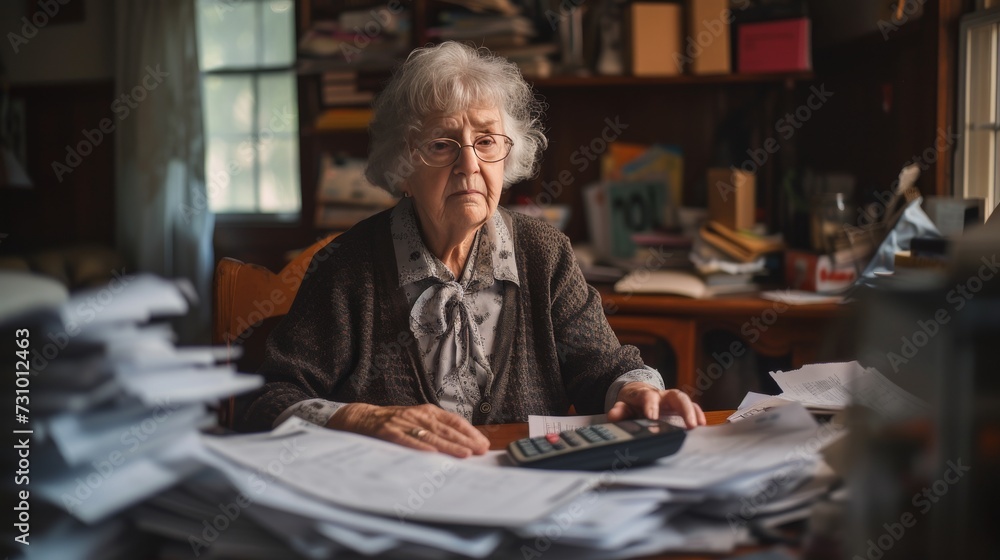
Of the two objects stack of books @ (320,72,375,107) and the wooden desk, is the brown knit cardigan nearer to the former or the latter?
the wooden desk

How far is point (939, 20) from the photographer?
2.12 metres

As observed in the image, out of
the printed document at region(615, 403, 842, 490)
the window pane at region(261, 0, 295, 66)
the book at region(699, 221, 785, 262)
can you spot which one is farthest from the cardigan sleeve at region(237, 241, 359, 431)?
the window pane at region(261, 0, 295, 66)

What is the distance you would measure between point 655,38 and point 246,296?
1.80m

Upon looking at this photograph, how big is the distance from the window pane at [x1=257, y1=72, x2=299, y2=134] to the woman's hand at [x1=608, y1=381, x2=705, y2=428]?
293cm

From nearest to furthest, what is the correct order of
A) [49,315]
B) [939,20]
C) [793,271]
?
[49,315]
[939,20]
[793,271]

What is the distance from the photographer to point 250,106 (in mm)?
3812

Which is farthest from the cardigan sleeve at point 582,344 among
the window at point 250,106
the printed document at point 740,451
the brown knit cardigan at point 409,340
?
the window at point 250,106

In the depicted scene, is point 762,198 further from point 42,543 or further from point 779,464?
point 42,543

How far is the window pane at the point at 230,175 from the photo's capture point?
3.88 metres

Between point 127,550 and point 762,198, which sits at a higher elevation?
point 762,198

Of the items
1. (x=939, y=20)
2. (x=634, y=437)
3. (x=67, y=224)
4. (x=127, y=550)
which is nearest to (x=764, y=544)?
(x=634, y=437)

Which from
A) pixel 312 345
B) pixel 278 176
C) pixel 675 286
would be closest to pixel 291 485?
pixel 312 345

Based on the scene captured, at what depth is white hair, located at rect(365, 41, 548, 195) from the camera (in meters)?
1.51

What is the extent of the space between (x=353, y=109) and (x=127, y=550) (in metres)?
2.68
